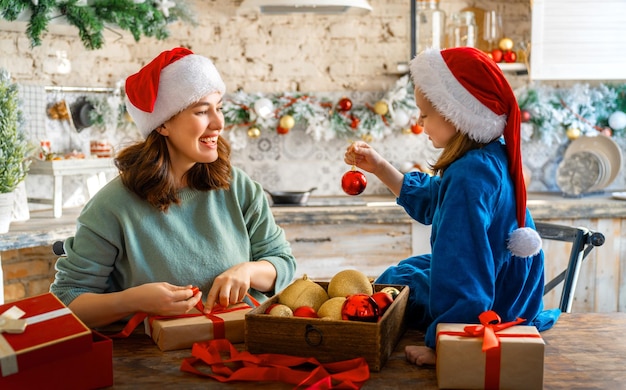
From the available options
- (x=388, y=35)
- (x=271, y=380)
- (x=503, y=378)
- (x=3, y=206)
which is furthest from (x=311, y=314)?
(x=388, y=35)

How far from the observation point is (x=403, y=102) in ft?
13.5

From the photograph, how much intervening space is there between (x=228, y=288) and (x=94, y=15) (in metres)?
2.09

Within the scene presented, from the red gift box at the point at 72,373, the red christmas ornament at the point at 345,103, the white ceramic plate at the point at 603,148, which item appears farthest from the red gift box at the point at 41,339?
the white ceramic plate at the point at 603,148

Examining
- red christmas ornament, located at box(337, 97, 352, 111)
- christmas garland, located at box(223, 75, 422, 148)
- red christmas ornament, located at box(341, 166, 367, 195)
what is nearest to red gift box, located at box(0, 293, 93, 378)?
red christmas ornament, located at box(341, 166, 367, 195)

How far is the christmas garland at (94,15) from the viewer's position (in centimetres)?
301

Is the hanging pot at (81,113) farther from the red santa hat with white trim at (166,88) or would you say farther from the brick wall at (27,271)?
the red santa hat with white trim at (166,88)

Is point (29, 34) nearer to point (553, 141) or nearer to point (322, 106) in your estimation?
point (322, 106)

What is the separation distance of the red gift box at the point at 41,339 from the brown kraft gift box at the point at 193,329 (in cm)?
24

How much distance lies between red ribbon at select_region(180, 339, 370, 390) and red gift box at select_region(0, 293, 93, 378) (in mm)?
235

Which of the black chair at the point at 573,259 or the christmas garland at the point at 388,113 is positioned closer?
the black chair at the point at 573,259

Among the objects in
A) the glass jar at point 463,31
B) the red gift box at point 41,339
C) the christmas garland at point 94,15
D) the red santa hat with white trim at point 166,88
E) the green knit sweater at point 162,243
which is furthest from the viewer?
the glass jar at point 463,31

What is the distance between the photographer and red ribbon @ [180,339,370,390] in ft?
4.25

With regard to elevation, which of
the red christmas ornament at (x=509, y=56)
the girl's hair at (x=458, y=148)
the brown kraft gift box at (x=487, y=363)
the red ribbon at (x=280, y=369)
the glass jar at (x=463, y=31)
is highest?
the glass jar at (x=463, y=31)

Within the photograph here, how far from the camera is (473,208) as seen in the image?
1.44 m
